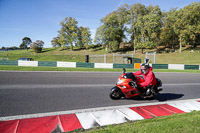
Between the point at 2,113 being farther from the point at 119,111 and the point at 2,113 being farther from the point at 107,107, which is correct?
the point at 119,111

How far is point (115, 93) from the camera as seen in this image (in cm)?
528

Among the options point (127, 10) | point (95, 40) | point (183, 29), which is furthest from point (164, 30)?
point (95, 40)

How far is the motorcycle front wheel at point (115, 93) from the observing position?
521 centimetres

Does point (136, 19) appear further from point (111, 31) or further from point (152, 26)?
point (111, 31)

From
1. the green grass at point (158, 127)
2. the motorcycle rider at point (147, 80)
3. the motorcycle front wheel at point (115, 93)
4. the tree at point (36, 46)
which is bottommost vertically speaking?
the green grass at point (158, 127)

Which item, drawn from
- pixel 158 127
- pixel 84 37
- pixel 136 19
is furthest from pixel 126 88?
pixel 84 37

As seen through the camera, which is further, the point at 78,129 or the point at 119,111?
the point at 119,111

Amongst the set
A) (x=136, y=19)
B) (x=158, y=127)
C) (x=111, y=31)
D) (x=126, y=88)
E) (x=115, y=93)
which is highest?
(x=136, y=19)

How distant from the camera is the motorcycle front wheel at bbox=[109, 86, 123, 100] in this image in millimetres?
5215

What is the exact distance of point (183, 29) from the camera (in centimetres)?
4441

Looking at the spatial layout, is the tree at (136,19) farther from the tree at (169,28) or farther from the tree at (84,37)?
the tree at (84,37)

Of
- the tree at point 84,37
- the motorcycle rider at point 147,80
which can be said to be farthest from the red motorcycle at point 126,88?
the tree at point 84,37

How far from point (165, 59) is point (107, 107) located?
1448 inches

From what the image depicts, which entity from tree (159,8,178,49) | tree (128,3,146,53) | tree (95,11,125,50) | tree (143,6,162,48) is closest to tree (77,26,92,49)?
tree (95,11,125,50)
